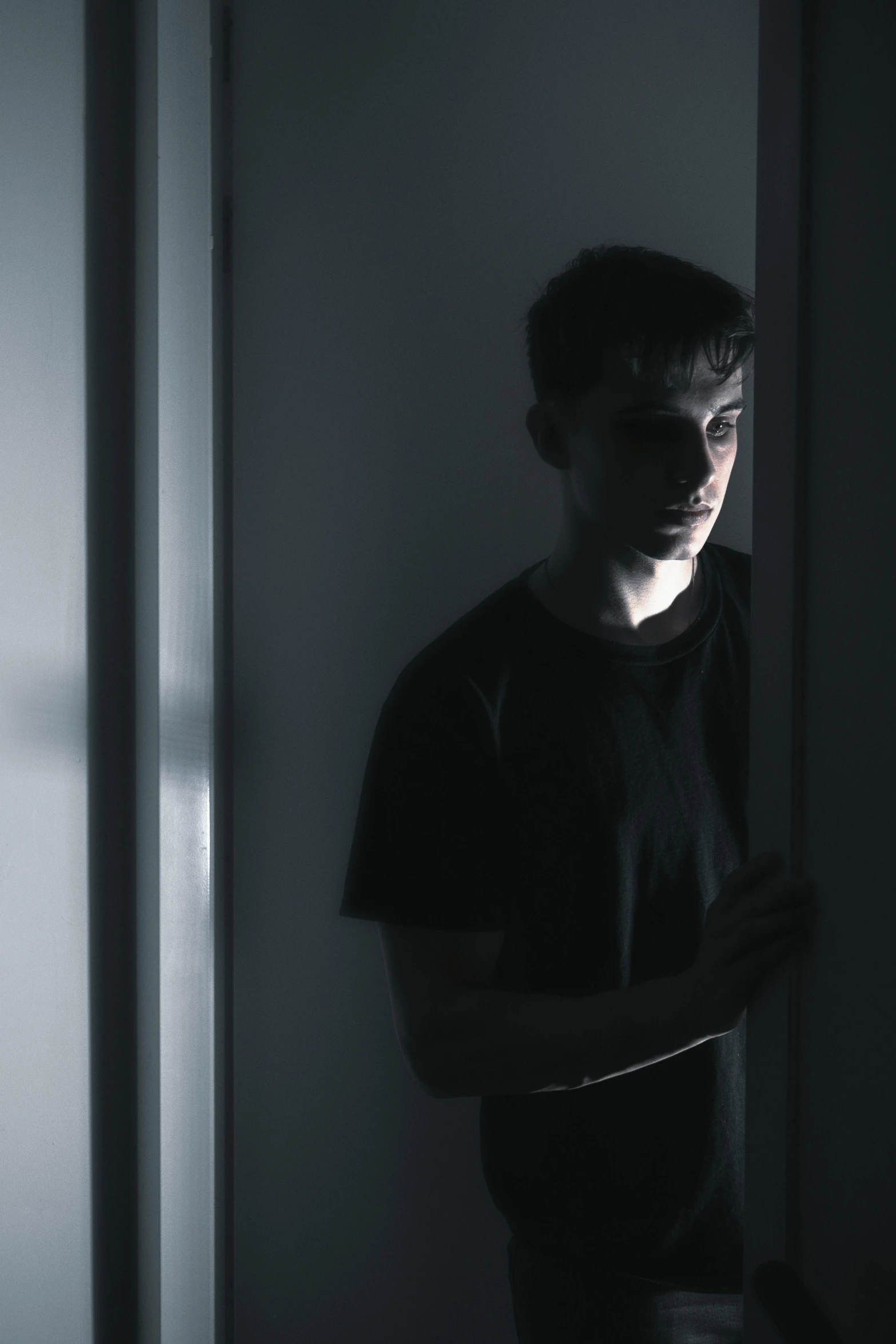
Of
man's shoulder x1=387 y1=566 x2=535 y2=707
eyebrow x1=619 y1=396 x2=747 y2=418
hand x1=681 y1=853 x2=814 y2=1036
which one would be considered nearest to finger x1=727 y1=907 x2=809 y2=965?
hand x1=681 y1=853 x2=814 y2=1036

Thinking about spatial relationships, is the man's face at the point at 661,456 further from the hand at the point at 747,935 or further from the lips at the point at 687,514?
the hand at the point at 747,935

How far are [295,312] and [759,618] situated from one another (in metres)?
0.75

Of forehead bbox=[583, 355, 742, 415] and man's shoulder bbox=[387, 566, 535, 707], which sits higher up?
forehead bbox=[583, 355, 742, 415]

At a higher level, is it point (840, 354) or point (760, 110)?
point (760, 110)

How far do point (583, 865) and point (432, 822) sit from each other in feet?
0.47

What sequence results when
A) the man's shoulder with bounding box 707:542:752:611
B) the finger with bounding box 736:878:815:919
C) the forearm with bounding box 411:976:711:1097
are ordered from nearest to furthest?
the finger with bounding box 736:878:815:919, the forearm with bounding box 411:976:711:1097, the man's shoulder with bounding box 707:542:752:611

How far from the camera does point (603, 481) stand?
0.82 metres

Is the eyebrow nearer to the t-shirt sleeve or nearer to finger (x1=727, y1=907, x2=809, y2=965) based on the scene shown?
the t-shirt sleeve

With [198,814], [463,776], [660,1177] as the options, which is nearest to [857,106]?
[463,776]

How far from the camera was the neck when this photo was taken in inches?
33.6

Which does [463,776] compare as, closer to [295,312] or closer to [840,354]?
[840,354]

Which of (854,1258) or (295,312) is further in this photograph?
(295,312)

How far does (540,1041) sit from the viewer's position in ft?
2.35

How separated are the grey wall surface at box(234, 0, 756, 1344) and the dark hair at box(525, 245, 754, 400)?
14 cm
